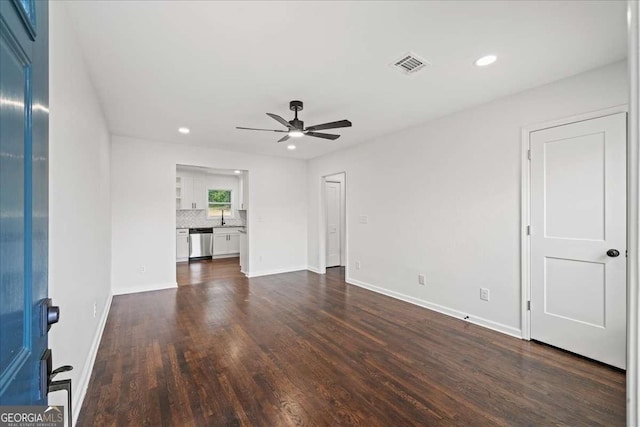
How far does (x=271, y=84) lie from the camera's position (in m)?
2.82

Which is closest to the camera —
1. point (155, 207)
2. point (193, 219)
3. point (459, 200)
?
point (459, 200)

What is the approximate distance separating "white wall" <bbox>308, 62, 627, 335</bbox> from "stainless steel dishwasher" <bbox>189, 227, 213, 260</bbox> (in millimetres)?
4845

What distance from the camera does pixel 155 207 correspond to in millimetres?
4973

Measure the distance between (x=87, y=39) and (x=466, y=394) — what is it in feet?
12.6

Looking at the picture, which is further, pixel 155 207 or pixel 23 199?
pixel 155 207

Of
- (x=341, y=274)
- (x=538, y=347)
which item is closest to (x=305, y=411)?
(x=538, y=347)

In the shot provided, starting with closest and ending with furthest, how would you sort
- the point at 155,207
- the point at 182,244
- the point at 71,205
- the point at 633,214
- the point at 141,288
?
the point at 633,214
the point at 71,205
the point at 141,288
the point at 155,207
the point at 182,244

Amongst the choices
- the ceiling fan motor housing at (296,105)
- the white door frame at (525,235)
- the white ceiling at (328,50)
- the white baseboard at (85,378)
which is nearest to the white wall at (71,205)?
the white baseboard at (85,378)

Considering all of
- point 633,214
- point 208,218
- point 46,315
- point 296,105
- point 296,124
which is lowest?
point 46,315

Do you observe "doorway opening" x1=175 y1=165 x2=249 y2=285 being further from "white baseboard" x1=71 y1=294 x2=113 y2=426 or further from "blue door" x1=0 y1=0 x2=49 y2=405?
"blue door" x1=0 y1=0 x2=49 y2=405

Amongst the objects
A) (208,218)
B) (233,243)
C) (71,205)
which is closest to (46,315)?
(71,205)

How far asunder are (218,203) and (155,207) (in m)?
3.62

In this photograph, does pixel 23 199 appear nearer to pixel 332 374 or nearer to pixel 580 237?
pixel 332 374

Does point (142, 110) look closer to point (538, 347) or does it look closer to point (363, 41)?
point (363, 41)
